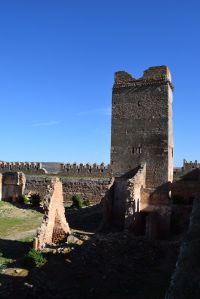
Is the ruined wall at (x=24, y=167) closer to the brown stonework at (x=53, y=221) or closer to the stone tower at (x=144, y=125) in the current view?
the stone tower at (x=144, y=125)

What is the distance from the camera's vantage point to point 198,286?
8.81 meters

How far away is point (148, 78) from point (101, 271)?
15.6m

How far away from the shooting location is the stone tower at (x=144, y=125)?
27.9 metres

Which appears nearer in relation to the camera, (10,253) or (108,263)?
(108,263)

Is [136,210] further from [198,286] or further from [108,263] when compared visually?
[198,286]

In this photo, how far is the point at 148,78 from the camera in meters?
28.8

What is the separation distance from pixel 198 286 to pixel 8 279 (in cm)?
937

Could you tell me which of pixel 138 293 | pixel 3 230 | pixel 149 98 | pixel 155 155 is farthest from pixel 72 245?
pixel 149 98

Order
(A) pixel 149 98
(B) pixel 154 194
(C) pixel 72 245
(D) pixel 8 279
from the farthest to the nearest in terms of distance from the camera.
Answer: (A) pixel 149 98 → (B) pixel 154 194 → (C) pixel 72 245 → (D) pixel 8 279

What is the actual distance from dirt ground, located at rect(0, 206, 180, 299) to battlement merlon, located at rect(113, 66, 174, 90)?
11543 millimetres

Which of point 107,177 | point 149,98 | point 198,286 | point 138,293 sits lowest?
point 138,293

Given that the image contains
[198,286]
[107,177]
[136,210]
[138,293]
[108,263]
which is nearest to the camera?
[198,286]

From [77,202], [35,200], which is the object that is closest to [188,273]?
[77,202]

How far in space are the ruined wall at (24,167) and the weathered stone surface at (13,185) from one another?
1.06 metres
